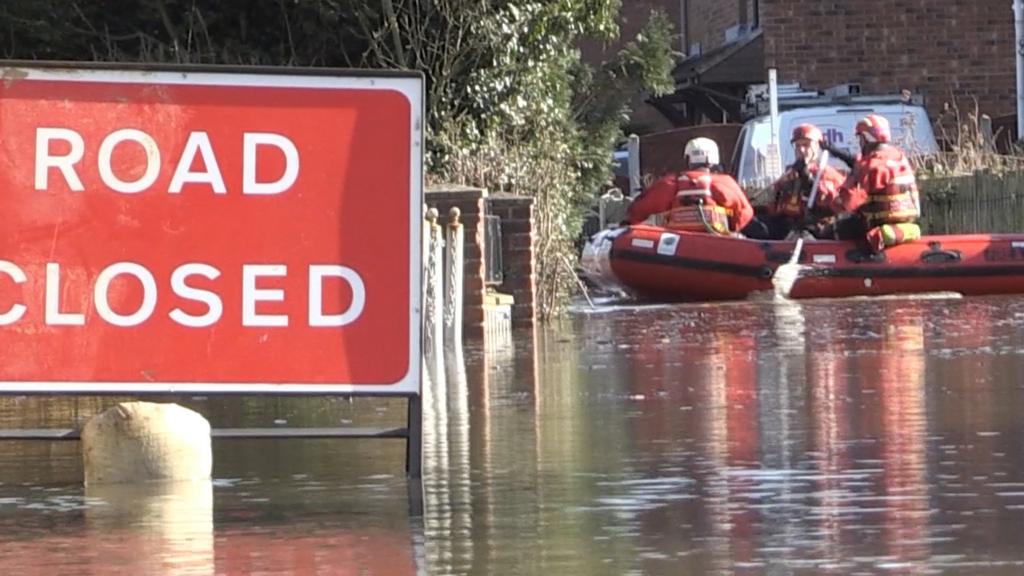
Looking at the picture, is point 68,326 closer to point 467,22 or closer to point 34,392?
point 34,392

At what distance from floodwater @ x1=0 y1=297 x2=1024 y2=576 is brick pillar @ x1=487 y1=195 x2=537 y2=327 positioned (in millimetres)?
4428

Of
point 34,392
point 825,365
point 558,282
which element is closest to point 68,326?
point 34,392

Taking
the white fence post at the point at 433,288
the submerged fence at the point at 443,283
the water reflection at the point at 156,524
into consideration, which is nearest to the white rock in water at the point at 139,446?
the water reflection at the point at 156,524

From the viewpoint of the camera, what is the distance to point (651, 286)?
22078mm

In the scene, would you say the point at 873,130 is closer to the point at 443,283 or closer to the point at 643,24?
the point at 443,283

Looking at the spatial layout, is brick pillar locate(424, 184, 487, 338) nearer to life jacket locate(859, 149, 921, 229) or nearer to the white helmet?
life jacket locate(859, 149, 921, 229)

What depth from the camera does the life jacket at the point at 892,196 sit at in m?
21.2

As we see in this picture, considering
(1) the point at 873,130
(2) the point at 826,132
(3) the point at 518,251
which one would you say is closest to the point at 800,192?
(1) the point at 873,130

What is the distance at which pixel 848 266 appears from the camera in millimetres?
21406

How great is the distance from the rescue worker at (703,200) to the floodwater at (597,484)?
11.2 metres

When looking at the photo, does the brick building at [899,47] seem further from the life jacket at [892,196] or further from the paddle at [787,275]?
the paddle at [787,275]

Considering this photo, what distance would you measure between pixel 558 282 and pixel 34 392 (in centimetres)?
1103

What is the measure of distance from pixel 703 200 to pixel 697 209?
0.11 meters

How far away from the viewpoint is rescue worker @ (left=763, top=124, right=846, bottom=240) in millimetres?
22250
